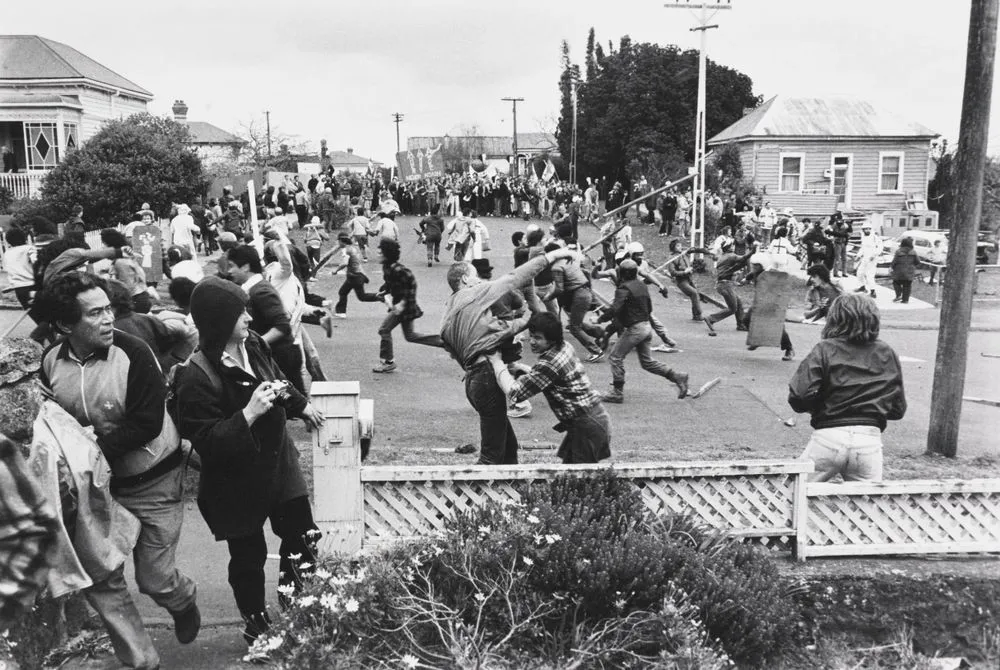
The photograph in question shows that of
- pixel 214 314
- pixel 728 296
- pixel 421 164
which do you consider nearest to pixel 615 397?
pixel 728 296

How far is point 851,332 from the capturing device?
18.1ft

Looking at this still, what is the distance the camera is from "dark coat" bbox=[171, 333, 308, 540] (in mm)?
4105

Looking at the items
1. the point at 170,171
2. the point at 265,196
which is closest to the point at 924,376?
the point at 170,171

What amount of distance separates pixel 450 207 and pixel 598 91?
73.3ft

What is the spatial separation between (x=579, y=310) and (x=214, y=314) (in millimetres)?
8576

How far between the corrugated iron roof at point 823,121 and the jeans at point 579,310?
86.2 ft

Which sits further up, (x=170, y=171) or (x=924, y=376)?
(x=170, y=171)

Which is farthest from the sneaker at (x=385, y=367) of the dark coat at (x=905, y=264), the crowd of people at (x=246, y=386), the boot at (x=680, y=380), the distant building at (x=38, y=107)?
the distant building at (x=38, y=107)

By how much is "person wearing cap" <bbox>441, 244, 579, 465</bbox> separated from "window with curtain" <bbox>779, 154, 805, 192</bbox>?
32.4 m

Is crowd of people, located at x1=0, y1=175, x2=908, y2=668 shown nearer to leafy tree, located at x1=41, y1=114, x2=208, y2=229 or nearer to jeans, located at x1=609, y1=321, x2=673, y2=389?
jeans, located at x1=609, y1=321, x2=673, y2=389

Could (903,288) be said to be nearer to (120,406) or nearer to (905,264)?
(905,264)

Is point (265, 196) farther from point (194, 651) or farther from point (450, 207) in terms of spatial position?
point (194, 651)

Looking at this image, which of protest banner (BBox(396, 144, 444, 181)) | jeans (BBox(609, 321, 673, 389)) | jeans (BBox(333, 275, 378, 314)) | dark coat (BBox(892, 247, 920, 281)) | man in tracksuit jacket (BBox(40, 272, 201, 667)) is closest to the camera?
man in tracksuit jacket (BBox(40, 272, 201, 667))

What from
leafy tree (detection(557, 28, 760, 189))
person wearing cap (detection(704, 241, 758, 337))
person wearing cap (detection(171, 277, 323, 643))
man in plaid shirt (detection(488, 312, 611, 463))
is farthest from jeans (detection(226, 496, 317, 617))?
leafy tree (detection(557, 28, 760, 189))
